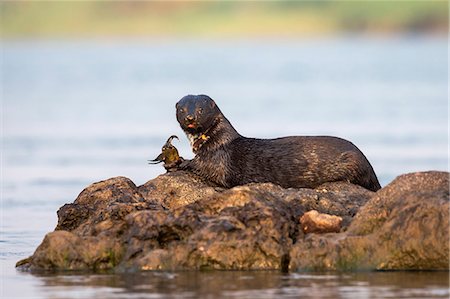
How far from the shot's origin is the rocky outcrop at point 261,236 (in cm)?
1174

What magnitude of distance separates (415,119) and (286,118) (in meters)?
3.82

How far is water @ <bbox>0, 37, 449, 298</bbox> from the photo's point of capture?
37.3 feet

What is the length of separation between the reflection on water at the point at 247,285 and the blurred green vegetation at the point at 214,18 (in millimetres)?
108260

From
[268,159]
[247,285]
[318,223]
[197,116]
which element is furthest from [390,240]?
[197,116]

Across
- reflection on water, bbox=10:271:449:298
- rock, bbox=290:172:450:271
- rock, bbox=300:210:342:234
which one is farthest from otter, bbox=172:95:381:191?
reflection on water, bbox=10:271:449:298

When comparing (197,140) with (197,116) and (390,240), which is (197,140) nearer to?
(197,116)

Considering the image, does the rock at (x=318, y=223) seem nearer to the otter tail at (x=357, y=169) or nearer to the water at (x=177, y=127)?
the water at (x=177, y=127)

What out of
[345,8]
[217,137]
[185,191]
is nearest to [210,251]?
[185,191]

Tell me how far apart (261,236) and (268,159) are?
287 centimetres

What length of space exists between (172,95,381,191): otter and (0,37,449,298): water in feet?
6.57

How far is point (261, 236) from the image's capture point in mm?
11875

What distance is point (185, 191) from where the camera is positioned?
13.9m

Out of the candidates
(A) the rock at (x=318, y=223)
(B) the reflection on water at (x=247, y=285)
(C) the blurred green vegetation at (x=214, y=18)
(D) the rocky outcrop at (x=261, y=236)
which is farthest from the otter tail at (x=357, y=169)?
(C) the blurred green vegetation at (x=214, y=18)

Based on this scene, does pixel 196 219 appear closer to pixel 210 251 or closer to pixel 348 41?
pixel 210 251
